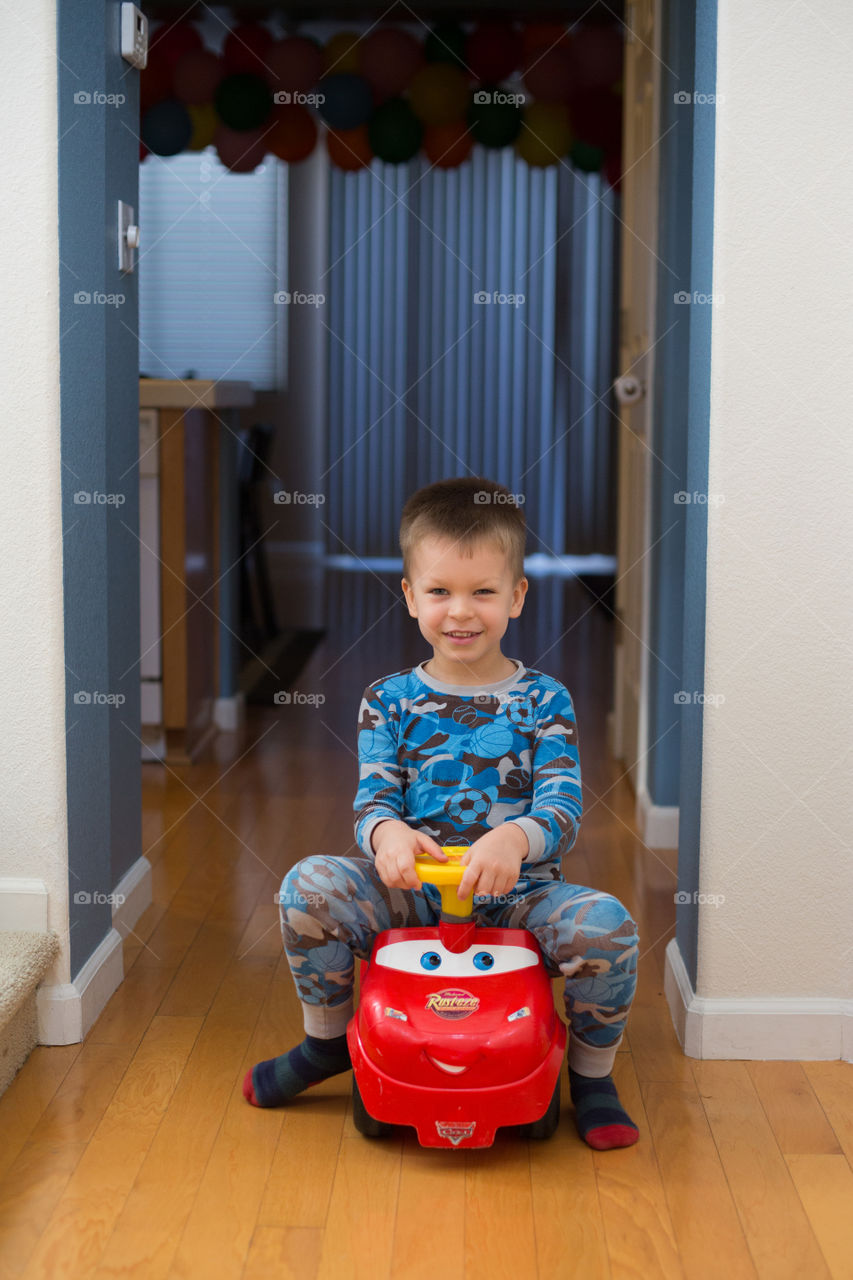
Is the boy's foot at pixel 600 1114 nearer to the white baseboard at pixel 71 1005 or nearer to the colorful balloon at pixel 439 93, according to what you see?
the white baseboard at pixel 71 1005

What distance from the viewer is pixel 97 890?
1.78m

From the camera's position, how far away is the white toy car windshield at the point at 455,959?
1.35 m

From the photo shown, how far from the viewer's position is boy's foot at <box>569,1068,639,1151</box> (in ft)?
4.68

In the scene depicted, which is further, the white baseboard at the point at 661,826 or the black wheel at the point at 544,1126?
the white baseboard at the point at 661,826

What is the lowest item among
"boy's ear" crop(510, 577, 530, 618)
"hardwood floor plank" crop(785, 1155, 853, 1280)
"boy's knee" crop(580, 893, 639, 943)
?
"hardwood floor plank" crop(785, 1155, 853, 1280)

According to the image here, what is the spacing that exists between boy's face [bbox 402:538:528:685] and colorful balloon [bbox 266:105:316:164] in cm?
297

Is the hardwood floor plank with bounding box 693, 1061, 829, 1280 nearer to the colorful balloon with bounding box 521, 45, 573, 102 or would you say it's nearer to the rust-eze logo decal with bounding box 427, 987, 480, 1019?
the rust-eze logo decal with bounding box 427, 987, 480, 1019

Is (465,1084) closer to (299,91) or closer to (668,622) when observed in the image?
(668,622)

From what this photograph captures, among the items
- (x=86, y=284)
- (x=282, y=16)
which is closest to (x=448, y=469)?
(x=282, y=16)

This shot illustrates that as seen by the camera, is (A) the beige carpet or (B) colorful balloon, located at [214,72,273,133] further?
(B) colorful balloon, located at [214,72,273,133]

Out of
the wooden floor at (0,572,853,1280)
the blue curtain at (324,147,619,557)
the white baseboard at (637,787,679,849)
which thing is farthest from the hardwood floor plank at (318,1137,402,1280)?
the blue curtain at (324,147,619,557)

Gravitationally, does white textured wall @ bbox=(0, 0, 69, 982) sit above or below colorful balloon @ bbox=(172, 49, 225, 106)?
below

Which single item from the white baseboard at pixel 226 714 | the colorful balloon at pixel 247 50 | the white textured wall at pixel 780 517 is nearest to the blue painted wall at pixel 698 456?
the white textured wall at pixel 780 517

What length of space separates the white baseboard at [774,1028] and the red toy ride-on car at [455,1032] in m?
0.33
